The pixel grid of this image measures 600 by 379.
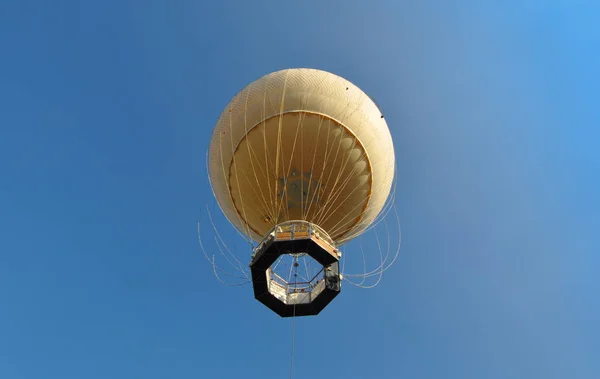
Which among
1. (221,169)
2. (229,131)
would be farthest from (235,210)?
(229,131)

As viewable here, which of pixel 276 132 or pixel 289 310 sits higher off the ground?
pixel 276 132

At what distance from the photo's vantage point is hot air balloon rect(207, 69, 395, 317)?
63.4ft

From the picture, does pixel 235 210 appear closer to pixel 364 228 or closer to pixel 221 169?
pixel 221 169

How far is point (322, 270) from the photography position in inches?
771

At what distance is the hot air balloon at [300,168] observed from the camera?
19.3 metres

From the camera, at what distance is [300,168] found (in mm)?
20031

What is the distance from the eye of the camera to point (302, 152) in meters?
19.9

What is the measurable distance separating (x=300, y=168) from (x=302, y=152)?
601mm

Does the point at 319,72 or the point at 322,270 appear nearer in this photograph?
the point at 322,270

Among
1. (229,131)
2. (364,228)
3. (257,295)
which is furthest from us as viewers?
(364,228)

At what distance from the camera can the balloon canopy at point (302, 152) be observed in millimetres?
19828

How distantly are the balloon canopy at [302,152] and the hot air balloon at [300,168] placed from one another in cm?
4

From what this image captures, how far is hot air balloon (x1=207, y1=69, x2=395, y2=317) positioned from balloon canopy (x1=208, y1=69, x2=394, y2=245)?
4cm

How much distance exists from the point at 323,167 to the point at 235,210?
4.12m
